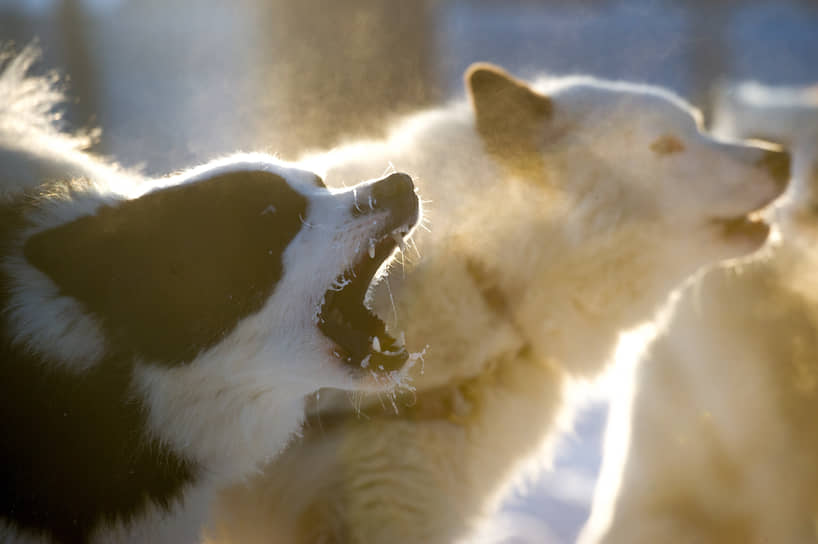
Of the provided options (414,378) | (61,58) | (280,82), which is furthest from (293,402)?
(61,58)

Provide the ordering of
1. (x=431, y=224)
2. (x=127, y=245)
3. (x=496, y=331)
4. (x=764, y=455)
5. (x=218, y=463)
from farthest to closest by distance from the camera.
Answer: (x=764, y=455)
(x=496, y=331)
(x=431, y=224)
(x=218, y=463)
(x=127, y=245)

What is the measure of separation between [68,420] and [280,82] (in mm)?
1167

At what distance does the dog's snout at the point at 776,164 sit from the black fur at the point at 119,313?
58.4 inches

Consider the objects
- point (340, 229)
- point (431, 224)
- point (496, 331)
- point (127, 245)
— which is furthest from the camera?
point (496, 331)

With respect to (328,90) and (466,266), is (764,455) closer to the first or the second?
(466,266)

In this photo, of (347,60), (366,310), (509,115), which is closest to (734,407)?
(509,115)

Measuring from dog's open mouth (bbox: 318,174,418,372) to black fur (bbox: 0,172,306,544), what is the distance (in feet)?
0.43

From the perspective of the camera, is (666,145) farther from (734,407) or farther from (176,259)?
(176,259)

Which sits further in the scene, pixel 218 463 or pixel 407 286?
pixel 407 286

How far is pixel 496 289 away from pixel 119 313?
1.07 metres

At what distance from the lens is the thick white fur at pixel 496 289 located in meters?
1.65

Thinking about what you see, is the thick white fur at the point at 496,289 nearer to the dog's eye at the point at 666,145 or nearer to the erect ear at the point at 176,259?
the dog's eye at the point at 666,145

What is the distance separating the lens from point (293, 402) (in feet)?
4.73

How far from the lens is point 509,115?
1.84 m
